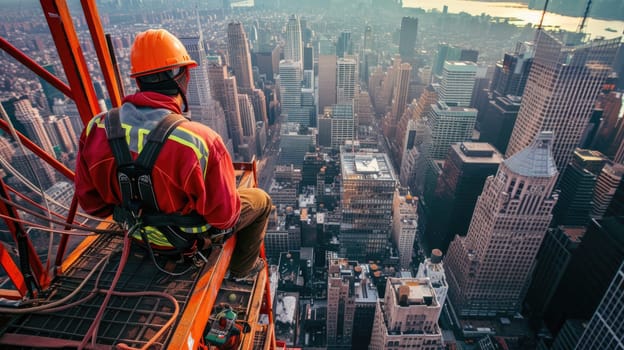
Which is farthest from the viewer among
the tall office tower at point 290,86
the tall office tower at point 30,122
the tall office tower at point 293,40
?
the tall office tower at point 293,40

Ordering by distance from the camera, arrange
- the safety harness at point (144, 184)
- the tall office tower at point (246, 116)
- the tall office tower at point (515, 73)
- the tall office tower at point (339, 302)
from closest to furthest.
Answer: the safety harness at point (144, 184) → the tall office tower at point (339, 302) → the tall office tower at point (515, 73) → the tall office tower at point (246, 116)

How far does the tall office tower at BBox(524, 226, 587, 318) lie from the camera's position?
3391 cm

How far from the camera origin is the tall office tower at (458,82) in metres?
63.4

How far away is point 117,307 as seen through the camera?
163 inches

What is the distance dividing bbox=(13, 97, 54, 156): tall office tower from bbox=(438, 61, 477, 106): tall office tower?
71669 millimetres

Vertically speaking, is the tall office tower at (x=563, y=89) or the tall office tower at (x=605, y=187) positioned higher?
the tall office tower at (x=563, y=89)

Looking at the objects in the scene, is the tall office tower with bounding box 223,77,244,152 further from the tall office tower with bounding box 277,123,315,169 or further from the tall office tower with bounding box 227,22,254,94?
the tall office tower with bounding box 227,22,254,94

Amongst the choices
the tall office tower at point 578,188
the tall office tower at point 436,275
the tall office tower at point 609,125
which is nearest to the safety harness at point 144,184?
the tall office tower at point 436,275

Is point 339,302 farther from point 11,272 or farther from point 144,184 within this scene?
point 144,184

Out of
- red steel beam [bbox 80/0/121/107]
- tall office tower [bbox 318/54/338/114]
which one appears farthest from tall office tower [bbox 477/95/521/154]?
red steel beam [bbox 80/0/121/107]

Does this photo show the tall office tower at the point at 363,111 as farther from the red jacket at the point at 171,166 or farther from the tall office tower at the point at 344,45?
the red jacket at the point at 171,166

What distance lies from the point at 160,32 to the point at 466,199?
46.8 m

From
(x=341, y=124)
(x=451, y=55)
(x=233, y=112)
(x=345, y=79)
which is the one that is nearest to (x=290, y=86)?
(x=345, y=79)

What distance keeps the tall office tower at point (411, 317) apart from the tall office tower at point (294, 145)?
41223mm
